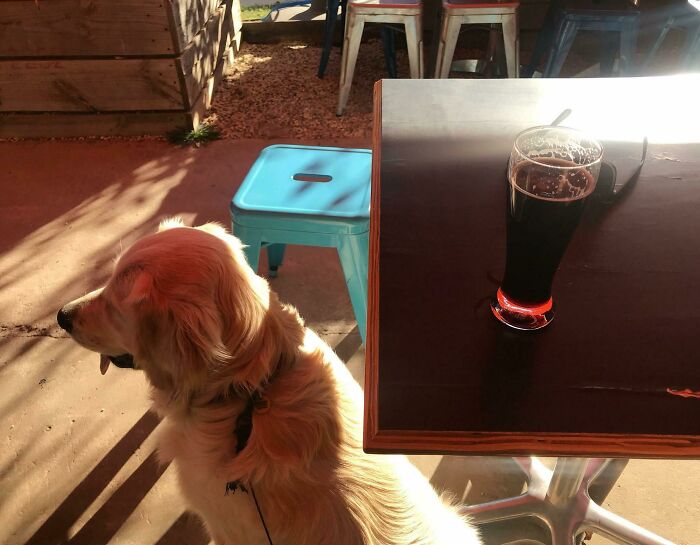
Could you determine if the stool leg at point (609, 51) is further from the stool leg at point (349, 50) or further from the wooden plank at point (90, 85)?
the wooden plank at point (90, 85)

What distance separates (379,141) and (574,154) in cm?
59

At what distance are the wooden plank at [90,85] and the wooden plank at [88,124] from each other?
57 millimetres

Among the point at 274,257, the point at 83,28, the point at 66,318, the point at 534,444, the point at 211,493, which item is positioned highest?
the point at 534,444

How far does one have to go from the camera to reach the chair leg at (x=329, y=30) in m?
4.31

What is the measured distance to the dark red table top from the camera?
2.62ft

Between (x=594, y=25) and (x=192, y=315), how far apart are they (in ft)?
11.9

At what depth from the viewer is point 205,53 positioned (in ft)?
13.3

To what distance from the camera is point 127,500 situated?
192 centimetres

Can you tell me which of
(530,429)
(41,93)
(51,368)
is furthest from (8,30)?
(530,429)

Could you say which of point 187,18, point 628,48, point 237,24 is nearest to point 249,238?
point 187,18

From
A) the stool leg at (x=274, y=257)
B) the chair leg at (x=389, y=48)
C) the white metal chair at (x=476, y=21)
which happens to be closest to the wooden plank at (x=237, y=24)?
the chair leg at (x=389, y=48)

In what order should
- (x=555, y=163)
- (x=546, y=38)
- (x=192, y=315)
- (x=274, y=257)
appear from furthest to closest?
1. (x=546, y=38)
2. (x=274, y=257)
3. (x=192, y=315)
4. (x=555, y=163)

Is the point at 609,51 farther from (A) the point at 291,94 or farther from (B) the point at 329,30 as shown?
(A) the point at 291,94

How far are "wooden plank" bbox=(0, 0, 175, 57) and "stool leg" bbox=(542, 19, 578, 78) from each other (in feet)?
8.51
